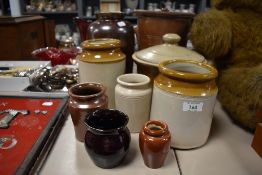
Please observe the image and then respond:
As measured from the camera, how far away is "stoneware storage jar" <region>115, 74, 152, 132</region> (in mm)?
585

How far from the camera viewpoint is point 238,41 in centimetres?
77

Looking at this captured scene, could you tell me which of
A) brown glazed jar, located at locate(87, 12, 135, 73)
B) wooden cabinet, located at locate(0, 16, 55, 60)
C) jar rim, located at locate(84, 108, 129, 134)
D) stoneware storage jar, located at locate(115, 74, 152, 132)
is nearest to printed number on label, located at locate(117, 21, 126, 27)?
brown glazed jar, located at locate(87, 12, 135, 73)

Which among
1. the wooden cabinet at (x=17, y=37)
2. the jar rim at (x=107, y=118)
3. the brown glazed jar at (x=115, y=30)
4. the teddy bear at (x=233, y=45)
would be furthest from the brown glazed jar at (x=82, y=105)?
the wooden cabinet at (x=17, y=37)

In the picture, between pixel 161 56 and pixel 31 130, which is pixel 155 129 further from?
pixel 31 130

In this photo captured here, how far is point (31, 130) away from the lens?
61 cm

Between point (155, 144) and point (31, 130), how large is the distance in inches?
13.5

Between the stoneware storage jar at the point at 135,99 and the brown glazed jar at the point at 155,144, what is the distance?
0.31ft

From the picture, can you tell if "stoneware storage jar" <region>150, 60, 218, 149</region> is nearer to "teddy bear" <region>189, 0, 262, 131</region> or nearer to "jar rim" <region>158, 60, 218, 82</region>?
"jar rim" <region>158, 60, 218, 82</region>

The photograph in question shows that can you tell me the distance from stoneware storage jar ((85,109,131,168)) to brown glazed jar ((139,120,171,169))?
0.04 meters

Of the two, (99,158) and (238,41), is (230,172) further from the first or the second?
(238,41)

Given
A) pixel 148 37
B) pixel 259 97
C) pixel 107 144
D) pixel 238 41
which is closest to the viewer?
pixel 107 144

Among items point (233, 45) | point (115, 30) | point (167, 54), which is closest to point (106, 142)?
point (167, 54)

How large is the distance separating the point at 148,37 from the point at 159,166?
510 mm

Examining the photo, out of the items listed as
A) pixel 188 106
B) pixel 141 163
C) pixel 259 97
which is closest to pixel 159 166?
pixel 141 163
